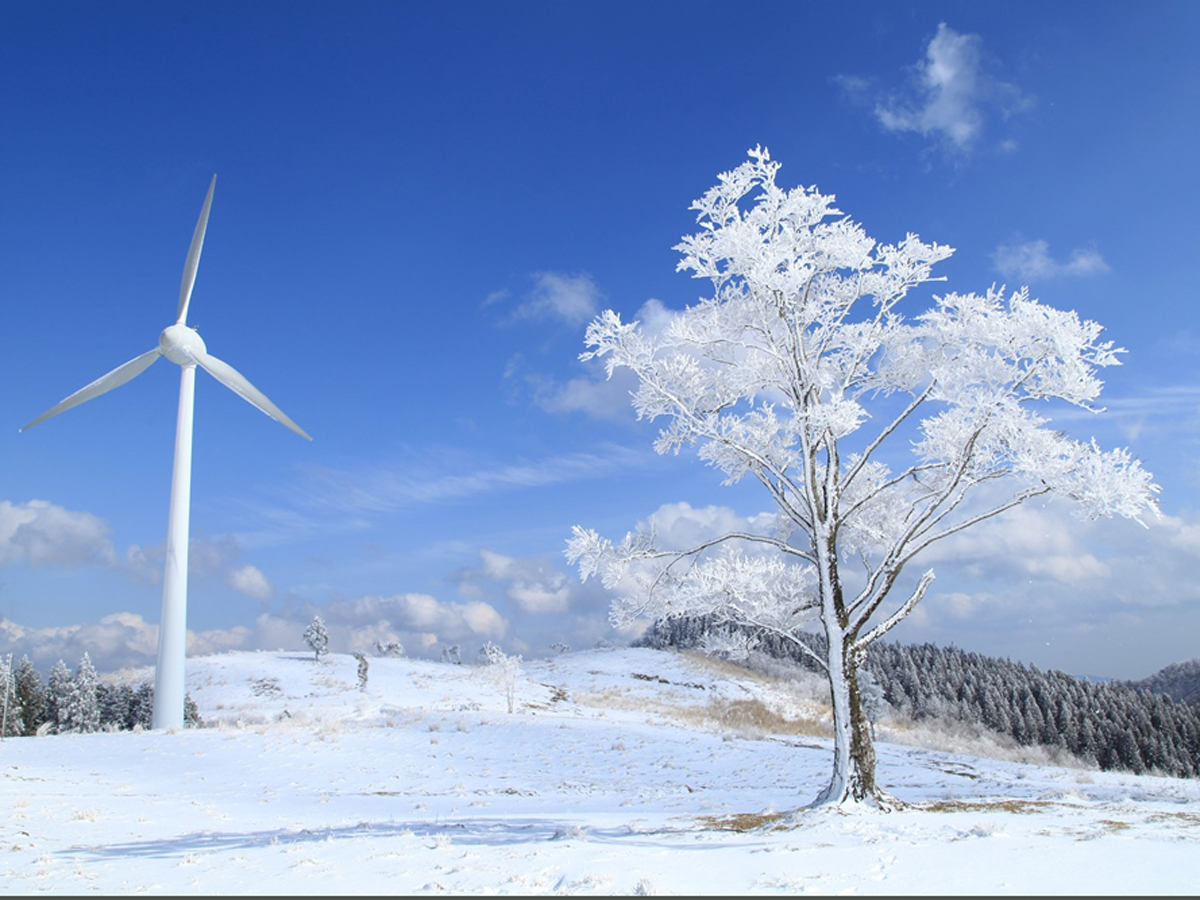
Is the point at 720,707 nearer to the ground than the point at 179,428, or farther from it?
nearer to the ground

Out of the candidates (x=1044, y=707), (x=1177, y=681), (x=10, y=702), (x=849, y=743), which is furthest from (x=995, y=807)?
(x=1177, y=681)

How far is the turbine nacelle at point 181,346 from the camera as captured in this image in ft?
107

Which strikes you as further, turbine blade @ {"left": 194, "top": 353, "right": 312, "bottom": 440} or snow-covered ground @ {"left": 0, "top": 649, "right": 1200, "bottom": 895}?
turbine blade @ {"left": 194, "top": 353, "right": 312, "bottom": 440}

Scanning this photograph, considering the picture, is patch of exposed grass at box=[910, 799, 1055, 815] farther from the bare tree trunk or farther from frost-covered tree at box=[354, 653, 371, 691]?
frost-covered tree at box=[354, 653, 371, 691]

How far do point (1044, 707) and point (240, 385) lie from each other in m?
109

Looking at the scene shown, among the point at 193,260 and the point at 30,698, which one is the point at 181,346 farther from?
the point at 30,698

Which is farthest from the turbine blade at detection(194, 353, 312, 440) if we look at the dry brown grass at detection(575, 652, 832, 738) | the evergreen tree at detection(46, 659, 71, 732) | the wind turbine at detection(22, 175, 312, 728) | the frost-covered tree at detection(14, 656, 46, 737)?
the frost-covered tree at detection(14, 656, 46, 737)

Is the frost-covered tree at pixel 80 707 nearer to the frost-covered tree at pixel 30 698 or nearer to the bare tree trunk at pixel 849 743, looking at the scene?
the frost-covered tree at pixel 30 698

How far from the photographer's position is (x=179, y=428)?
31.0 m

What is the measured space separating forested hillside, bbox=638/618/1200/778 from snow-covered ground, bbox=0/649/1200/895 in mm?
54666

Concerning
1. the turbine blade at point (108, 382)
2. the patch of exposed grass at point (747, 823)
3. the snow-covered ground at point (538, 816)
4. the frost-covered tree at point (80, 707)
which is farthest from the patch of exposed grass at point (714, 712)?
the frost-covered tree at point (80, 707)

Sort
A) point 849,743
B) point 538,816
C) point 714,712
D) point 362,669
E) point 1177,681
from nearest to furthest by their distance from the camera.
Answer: point 849,743
point 538,816
point 714,712
point 362,669
point 1177,681

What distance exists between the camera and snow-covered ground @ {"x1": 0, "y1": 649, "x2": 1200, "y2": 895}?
7395 millimetres

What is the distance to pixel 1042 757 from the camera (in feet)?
175
